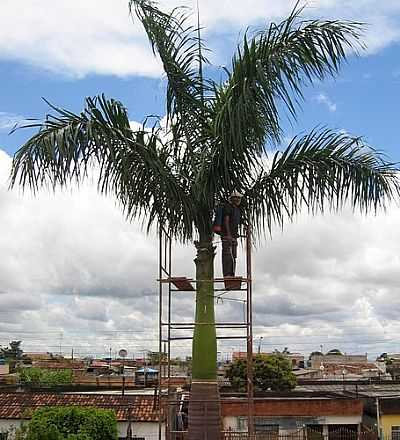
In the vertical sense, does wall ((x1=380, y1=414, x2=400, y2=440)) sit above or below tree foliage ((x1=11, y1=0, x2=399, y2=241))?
below

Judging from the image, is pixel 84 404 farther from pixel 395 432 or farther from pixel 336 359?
pixel 336 359

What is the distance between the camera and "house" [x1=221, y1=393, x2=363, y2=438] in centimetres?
2780

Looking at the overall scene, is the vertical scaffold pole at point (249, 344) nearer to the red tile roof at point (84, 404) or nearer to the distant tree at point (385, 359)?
the red tile roof at point (84, 404)

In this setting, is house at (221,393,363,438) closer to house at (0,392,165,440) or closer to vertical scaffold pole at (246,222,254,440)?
house at (0,392,165,440)

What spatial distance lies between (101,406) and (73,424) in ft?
26.9

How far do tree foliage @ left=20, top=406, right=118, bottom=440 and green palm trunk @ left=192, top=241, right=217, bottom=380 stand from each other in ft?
24.0

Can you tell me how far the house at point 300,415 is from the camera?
27.8 meters

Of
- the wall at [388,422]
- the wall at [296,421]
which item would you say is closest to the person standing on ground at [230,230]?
the wall at [296,421]

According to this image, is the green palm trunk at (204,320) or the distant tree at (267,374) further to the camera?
the distant tree at (267,374)

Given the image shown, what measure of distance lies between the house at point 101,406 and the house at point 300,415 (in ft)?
10.9

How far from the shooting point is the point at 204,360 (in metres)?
10.3

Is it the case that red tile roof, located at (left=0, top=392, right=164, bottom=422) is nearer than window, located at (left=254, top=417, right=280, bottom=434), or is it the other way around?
red tile roof, located at (left=0, top=392, right=164, bottom=422)

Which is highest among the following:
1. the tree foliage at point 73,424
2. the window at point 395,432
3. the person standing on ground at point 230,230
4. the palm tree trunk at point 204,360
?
the person standing on ground at point 230,230

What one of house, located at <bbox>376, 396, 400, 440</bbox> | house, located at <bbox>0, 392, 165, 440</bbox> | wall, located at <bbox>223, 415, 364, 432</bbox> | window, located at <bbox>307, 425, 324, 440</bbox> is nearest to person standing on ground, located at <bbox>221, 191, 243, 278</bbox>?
house, located at <bbox>0, 392, 165, 440</bbox>
